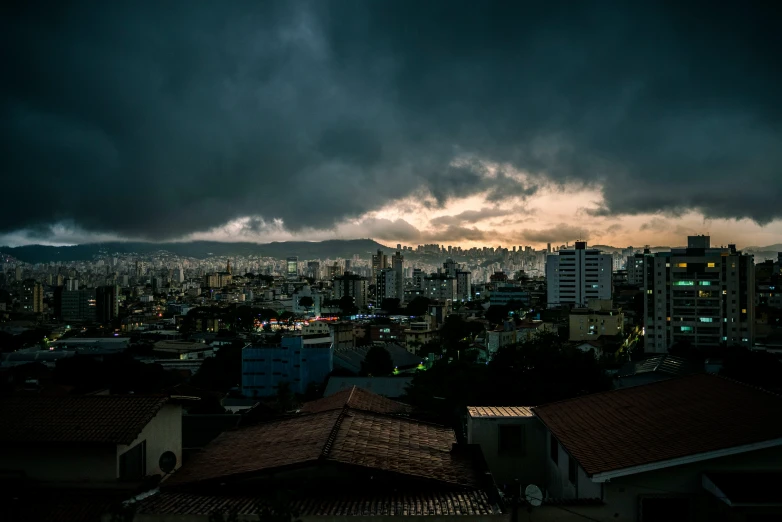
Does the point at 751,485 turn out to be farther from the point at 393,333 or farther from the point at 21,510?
the point at 393,333

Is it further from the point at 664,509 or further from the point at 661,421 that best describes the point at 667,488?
the point at 661,421

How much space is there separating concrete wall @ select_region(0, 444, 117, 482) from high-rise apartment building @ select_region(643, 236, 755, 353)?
33.3 metres

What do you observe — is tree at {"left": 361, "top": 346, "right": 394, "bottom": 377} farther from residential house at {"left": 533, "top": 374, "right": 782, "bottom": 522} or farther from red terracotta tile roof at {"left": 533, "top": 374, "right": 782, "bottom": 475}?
residential house at {"left": 533, "top": 374, "right": 782, "bottom": 522}

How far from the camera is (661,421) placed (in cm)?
543

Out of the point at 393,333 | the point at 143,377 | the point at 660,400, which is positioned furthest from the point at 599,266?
the point at 660,400

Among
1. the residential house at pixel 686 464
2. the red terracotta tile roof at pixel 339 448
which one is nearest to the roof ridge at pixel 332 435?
the red terracotta tile roof at pixel 339 448

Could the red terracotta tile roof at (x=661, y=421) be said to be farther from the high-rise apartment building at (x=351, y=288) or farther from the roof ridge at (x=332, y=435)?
the high-rise apartment building at (x=351, y=288)

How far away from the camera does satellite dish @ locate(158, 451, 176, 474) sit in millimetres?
6051

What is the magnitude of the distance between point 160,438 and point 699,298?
113ft

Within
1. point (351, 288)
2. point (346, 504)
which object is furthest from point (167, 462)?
point (351, 288)

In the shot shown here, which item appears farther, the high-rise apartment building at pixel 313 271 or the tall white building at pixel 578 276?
the high-rise apartment building at pixel 313 271

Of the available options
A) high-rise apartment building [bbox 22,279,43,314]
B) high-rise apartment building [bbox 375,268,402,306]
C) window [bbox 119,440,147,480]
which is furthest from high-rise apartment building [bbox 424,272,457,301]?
window [bbox 119,440,147,480]

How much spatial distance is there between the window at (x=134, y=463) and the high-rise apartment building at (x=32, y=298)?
9516 cm

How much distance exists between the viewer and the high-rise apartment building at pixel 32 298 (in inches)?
3433
